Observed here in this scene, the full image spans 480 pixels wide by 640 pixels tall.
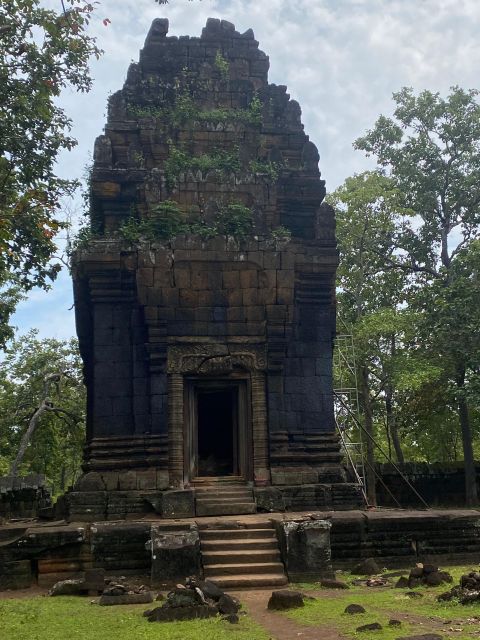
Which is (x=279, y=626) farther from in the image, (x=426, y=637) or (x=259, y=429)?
(x=259, y=429)

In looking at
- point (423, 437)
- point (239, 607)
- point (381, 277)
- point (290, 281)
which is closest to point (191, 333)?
point (290, 281)

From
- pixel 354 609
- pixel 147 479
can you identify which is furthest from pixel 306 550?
pixel 147 479

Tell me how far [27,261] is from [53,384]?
12433 mm

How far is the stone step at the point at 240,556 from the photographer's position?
8.41 meters

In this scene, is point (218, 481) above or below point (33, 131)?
below

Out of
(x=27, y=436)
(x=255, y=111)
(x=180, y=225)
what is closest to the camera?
(x=180, y=225)

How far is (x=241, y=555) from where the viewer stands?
851 centimetres

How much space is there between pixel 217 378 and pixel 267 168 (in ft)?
11.8

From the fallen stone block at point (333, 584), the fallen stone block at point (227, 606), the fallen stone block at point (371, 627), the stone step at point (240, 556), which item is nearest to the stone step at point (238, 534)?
the stone step at point (240, 556)

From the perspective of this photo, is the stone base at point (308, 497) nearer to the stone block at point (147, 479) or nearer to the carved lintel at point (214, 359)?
the stone block at point (147, 479)

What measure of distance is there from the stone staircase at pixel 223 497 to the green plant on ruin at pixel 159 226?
152 inches

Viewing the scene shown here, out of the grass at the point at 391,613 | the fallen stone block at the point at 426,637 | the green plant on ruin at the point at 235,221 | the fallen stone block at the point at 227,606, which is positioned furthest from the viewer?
the green plant on ruin at the point at 235,221

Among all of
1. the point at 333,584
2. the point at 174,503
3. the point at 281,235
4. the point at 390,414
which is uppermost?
the point at 281,235

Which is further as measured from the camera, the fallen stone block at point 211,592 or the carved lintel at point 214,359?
the carved lintel at point 214,359
